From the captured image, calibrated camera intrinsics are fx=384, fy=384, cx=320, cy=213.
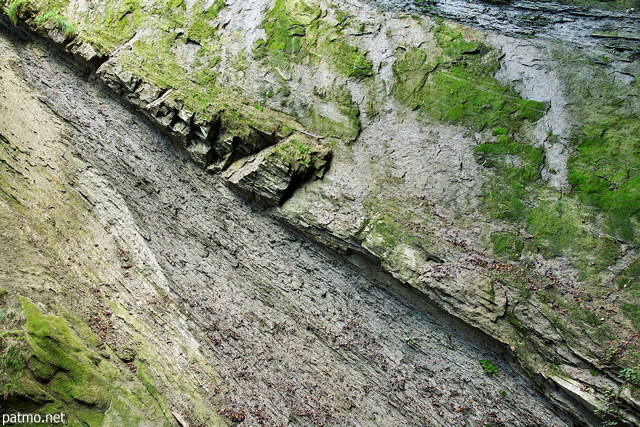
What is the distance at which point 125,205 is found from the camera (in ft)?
28.4

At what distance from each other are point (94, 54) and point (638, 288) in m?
11.7

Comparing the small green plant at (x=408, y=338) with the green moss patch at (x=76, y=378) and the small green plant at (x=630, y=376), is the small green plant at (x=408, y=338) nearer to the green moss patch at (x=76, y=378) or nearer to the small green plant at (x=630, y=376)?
the small green plant at (x=630, y=376)

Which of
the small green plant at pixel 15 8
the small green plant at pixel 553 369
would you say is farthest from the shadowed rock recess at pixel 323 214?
the small green plant at pixel 15 8

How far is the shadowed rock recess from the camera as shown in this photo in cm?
630

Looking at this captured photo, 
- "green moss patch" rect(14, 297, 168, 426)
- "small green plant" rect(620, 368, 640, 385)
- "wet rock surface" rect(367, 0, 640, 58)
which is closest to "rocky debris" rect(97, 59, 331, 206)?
"green moss patch" rect(14, 297, 168, 426)

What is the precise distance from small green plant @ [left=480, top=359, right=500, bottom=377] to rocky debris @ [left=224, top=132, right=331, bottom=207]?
4.57m

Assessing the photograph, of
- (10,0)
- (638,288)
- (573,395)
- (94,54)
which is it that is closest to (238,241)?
(94,54)

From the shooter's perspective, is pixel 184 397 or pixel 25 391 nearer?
pixel 25 391

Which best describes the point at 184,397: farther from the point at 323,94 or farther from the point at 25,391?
the point at 323,94

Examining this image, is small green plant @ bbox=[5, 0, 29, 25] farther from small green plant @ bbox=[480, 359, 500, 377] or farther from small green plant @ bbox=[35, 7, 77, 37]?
small green plant @ bbox=[480, 359, 500, 377]

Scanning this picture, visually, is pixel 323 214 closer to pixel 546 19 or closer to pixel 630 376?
pixel 630 376

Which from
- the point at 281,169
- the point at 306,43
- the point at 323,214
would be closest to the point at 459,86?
the point at 306,43

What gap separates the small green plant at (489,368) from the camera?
259 inches

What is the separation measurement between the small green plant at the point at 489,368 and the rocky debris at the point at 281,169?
4565 millimetres
